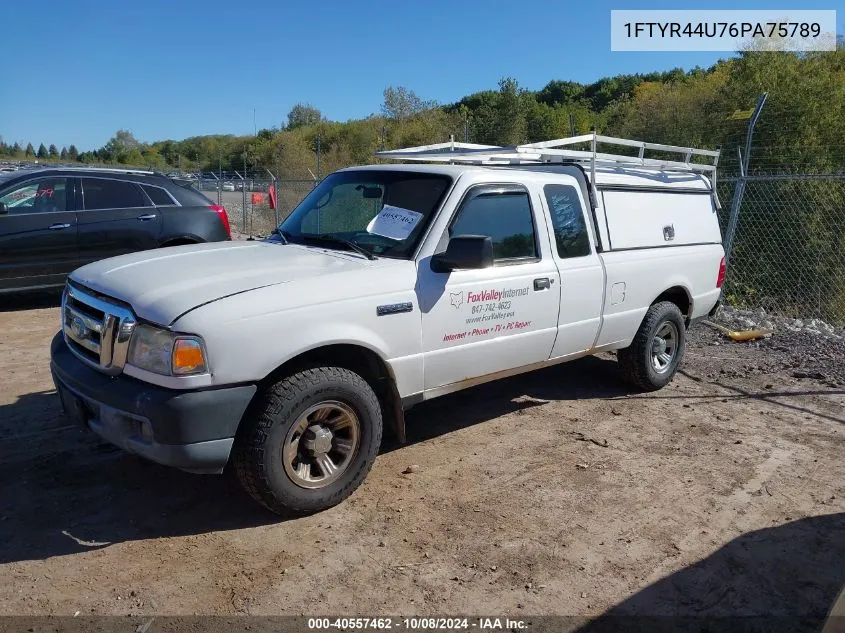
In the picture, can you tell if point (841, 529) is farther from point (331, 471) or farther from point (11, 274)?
point (11, 274)

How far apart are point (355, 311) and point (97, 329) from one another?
1.33 meters

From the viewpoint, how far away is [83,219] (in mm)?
8477

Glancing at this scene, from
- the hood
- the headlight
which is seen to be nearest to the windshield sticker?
the hood

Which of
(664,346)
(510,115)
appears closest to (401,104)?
(510,115)

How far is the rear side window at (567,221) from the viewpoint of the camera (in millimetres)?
4895

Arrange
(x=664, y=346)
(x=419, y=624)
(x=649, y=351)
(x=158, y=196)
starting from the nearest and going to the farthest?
(x=419, y=624)
(x=649, y=351)
(x=664, y=346)
(x=158, y=196)

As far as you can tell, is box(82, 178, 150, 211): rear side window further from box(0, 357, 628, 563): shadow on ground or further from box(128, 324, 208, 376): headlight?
box(128, 324, 208, 376): headlight

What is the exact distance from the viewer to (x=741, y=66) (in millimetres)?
16594

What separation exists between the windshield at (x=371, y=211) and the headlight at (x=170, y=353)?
136cm

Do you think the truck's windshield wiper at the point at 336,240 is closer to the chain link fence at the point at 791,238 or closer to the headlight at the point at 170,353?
the headlight at the point at 170,353

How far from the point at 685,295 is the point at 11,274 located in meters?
7.40

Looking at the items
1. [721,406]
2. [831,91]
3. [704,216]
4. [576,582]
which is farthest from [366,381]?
[831,91]

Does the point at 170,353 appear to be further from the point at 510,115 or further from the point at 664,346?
the point at 510,115

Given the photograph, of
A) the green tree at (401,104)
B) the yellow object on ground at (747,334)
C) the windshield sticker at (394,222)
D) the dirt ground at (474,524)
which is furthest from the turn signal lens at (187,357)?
the green tree at (401,104)
